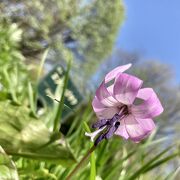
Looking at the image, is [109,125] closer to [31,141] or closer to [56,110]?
[31,141]

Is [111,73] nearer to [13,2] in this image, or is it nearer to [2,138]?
[2,138]

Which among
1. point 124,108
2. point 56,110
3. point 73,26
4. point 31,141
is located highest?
point 124,108

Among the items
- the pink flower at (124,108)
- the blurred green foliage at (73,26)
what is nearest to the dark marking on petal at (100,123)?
the pink flower at (124,108)

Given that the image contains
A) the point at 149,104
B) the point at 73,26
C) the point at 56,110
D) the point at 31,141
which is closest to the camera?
the point at 149,104

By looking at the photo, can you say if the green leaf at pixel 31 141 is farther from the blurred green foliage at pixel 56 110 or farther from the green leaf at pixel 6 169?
the green leaf at pixel 6 169

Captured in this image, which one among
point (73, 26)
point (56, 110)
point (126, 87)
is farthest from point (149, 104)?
point (73, 26)

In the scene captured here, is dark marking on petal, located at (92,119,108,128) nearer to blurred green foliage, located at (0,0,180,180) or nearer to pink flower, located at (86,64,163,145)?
pink flower, located at (86,64,163,145)

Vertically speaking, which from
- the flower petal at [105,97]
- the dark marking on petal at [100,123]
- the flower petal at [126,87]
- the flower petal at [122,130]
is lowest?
the flower petal at [122,130]
